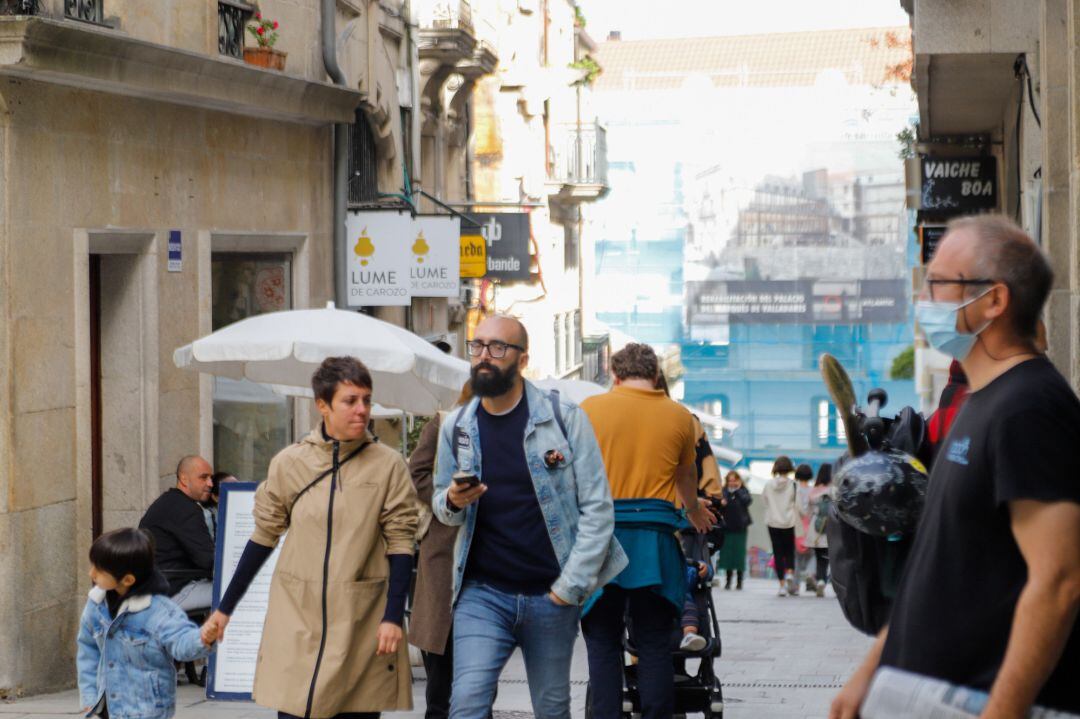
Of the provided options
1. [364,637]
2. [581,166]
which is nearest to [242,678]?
[364,637]

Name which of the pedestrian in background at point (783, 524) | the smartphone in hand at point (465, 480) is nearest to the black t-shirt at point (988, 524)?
the smartphone in hand at point (465, 480)

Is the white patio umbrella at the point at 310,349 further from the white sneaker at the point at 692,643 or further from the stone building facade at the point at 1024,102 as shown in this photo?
the stone building facade at the point at 1024,102

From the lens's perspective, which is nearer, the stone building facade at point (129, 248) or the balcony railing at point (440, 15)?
the stone building facade at point (129, 248)

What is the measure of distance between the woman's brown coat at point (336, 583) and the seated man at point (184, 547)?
4.66 m

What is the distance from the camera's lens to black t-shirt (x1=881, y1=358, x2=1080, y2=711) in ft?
10.6

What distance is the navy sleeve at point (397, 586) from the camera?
6039 millimetres

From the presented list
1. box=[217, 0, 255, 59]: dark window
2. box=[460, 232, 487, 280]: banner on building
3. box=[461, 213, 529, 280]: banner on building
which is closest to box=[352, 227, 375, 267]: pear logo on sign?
box=[217, 0, 255, 59]: dark window

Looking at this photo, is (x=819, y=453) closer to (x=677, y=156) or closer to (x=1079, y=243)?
(x=677, y=156)

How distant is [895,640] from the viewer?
3.57 m

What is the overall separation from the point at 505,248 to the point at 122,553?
20031mm

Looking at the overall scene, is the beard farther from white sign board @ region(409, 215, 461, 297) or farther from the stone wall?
white sign board @ region(409, 215, 461, 297)

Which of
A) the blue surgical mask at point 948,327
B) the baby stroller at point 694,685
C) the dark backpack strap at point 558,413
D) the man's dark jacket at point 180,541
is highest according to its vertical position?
the blue surgical mask at point 948,327

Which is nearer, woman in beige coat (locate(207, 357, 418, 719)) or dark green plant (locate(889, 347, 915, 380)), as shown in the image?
woman in beige coat (locate(207, 357, 418, 719))

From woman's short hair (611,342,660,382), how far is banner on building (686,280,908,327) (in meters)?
61.7
